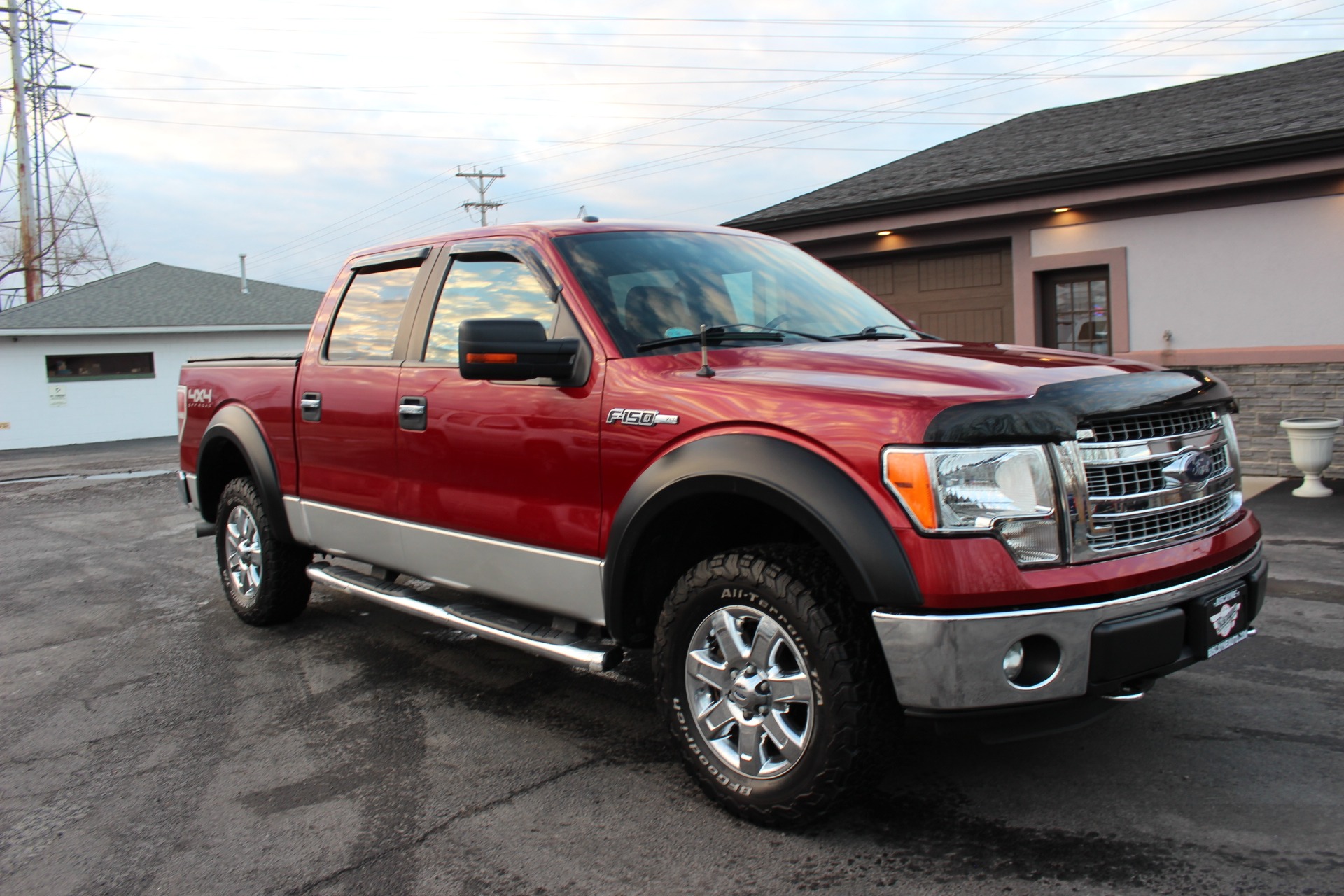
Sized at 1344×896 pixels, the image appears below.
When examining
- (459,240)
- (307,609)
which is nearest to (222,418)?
(307,609)

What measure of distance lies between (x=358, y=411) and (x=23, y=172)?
42224mm

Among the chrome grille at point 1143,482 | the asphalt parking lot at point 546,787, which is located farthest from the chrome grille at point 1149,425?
the asphalt parking lot at point 546,787

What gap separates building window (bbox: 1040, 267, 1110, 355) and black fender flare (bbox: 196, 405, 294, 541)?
30.6 feet

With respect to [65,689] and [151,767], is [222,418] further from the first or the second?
[151,767]

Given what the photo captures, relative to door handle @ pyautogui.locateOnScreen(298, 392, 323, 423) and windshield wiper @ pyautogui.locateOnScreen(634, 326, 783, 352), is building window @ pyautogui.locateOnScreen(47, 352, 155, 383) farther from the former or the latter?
windshield wiper @ pyautogui.locateOnScreen(634, 326, 783, 352)

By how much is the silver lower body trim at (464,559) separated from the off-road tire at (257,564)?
491 mm

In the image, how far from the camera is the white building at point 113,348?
2844 centimetres

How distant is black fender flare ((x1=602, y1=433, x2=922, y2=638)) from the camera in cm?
278

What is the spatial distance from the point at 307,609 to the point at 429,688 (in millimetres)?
2136

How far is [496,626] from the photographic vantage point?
399 cm

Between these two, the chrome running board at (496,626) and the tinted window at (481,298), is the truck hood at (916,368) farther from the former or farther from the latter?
the chrome running board at (496,626)

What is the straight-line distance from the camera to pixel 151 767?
3.95m

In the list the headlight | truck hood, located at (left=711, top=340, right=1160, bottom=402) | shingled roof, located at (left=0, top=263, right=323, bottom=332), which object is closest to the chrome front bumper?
the headlight

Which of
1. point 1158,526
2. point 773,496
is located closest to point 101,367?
point 773,496
